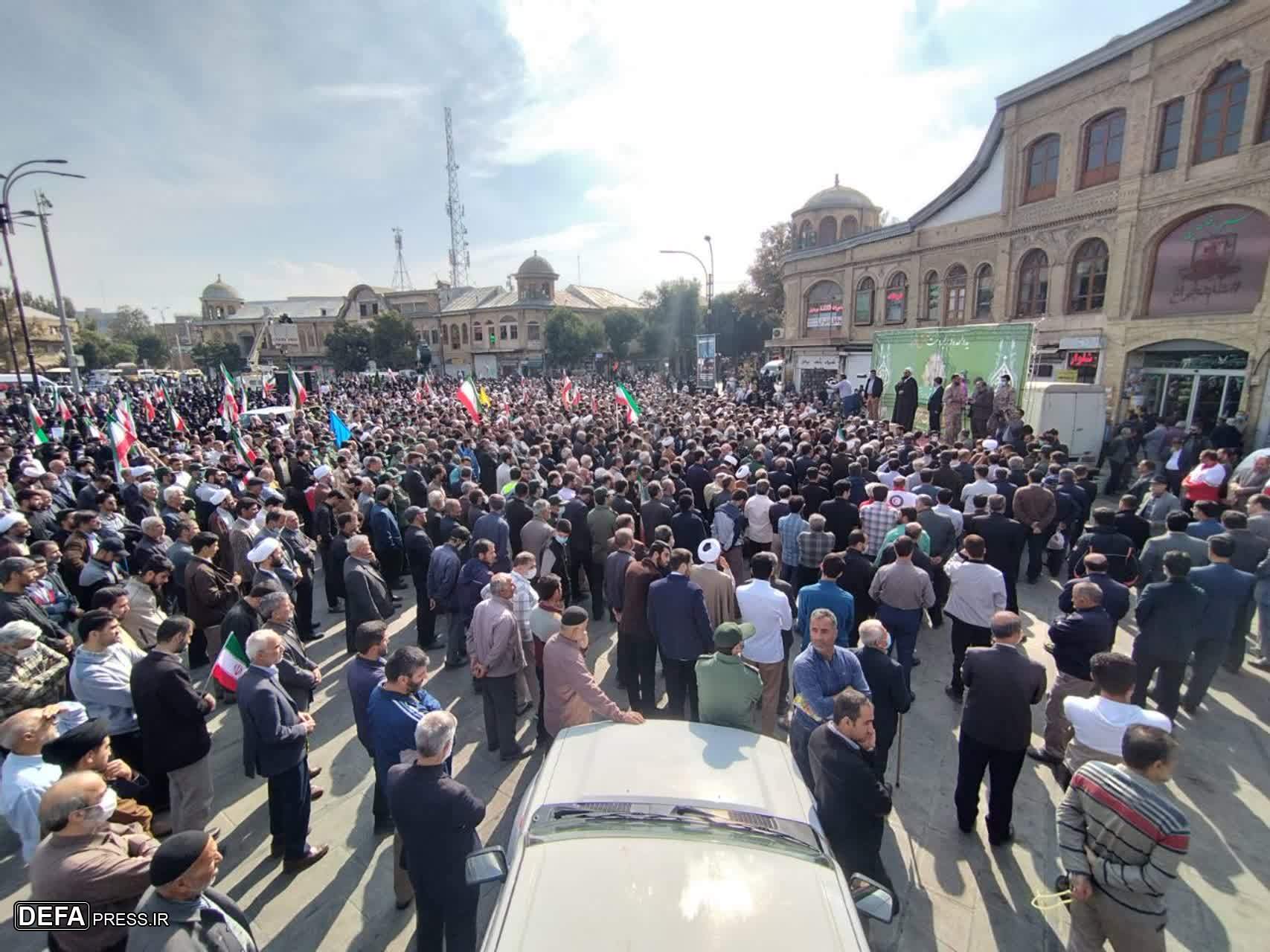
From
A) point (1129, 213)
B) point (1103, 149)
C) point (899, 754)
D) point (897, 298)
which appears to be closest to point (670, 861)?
point (899, 754)

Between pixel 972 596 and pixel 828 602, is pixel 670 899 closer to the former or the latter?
pixel 828 602

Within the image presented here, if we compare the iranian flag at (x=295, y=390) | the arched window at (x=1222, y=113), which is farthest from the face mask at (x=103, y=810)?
the arched window at (x=1222, y=113)

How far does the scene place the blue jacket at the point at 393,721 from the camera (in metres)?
3.59

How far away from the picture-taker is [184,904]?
7.55 ft

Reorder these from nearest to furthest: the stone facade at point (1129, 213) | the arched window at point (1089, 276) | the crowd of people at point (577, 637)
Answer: the crowd of people at point (577, 637) → the stone facade at point (1129, 213) → the arched window at point (1089, 276)

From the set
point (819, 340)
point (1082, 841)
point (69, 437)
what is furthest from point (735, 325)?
point (1082, 841)

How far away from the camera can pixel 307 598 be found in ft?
24.6

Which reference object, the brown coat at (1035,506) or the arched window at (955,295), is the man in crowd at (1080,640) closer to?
the brown coat at (1035,506)

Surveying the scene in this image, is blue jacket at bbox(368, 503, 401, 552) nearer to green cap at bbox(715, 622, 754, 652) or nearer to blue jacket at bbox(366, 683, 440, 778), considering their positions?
blue jacket at bbox(366, 683, 440, 778)

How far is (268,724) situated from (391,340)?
57099 mm

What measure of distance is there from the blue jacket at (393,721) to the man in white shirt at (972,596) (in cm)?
486

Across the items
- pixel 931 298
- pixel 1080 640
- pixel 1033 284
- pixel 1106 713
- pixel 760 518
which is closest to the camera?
pixel 1106 713

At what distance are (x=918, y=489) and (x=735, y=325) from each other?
146 feet

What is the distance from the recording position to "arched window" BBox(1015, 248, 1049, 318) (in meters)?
21.6
